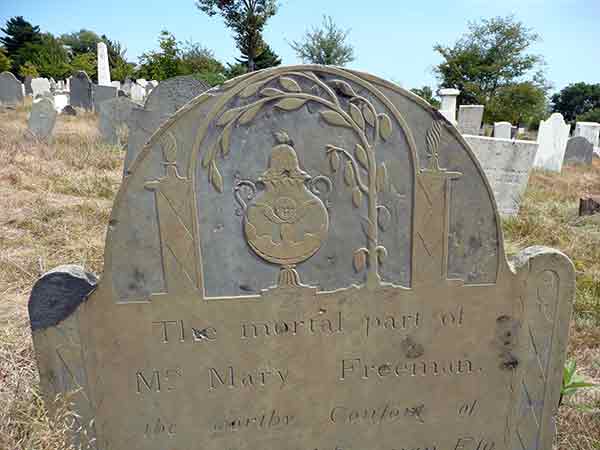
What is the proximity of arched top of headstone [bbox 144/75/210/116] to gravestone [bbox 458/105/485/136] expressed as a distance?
30.2 ft

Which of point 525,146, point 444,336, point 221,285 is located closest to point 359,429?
point 444,336

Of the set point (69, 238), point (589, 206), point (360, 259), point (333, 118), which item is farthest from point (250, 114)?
point (589, 206)

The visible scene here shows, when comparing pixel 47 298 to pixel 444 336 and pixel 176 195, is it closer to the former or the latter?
pixel 176 195

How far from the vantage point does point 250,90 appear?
5.19ft

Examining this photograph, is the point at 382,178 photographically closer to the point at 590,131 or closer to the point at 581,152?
the point at 581,152

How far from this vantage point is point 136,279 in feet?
5.51

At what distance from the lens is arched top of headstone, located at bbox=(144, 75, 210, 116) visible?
5234 mm

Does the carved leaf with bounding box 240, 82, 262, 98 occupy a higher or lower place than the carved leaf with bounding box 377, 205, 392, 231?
higher

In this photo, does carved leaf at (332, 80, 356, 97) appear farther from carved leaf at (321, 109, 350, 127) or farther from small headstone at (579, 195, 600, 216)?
small headstone at (579, 195, 600, 216)

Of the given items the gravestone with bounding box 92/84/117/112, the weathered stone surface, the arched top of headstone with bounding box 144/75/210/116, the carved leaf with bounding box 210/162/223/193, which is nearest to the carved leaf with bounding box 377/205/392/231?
the carved leaf with bounding box 210/162/223/193

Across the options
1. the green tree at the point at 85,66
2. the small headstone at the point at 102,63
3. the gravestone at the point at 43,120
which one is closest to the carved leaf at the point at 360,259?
the gravestone at the point at 43,120

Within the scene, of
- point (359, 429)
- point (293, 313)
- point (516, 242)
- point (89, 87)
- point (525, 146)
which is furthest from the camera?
point (89, 87)

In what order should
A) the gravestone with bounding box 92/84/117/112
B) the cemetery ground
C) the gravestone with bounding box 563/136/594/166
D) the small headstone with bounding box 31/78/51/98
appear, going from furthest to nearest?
1. the small headstone with bounding box 31/78/51/98
2. the gravestone with bounding box 92/84/117/112
3. the gravestone with bounding box 563/136/594/166
4. the cemetery ground

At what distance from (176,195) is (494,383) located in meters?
1.61
